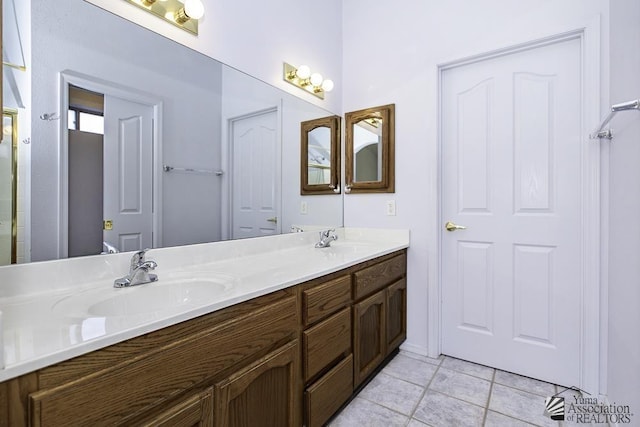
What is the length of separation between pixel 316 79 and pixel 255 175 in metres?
0.86

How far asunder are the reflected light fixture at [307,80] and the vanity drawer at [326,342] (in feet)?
4.72

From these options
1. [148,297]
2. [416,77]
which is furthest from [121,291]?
[416,77]

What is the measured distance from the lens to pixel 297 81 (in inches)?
81.1

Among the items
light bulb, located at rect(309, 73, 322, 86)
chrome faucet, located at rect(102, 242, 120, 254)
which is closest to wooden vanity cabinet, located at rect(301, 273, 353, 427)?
chrome faucet, located at rect(102, 242, 120, 254)

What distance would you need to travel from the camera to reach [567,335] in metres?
1.77

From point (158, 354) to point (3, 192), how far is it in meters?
0.70

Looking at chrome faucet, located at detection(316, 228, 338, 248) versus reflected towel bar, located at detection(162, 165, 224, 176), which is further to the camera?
chrome faucet, located at detection(316, 228, 338, 248)

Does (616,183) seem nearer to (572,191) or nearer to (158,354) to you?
(572,191)

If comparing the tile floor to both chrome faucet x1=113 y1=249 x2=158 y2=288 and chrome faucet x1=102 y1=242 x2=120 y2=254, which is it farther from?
chrome faucet x1=102 y1=242 x2=120 y2=254

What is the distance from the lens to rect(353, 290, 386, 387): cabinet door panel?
161 cm

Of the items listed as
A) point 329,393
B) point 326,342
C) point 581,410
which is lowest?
point 581,410

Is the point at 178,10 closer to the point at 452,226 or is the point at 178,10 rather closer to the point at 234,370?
the point at 234,370

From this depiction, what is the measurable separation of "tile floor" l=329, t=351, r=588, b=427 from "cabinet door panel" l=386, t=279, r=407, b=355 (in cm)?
16

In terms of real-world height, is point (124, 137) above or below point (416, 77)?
below
